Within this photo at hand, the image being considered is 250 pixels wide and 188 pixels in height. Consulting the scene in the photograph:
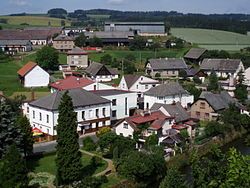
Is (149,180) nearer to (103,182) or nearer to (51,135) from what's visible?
(103,182)

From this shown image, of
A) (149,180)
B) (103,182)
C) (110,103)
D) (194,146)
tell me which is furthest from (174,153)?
(110,103)

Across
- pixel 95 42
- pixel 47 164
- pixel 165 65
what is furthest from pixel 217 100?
pixel 95 42

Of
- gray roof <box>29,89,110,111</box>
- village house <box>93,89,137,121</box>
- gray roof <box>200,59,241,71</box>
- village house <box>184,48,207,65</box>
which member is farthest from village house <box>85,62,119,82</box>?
gray roof <box>29,89,110,111</box>

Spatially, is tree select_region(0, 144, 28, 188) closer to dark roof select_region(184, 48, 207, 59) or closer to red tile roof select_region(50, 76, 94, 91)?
red tile roof select_region(50, 76, 94, 91)

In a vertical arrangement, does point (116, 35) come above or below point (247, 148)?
above

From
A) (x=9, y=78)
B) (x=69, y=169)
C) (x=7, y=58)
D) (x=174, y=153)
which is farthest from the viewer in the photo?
(x=7, y=58)

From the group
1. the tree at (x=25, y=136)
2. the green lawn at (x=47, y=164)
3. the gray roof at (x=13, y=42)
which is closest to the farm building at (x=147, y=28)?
the gray roof at (x=13, y=42)
